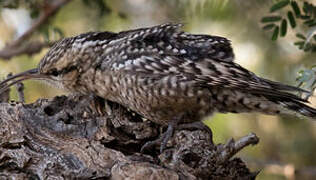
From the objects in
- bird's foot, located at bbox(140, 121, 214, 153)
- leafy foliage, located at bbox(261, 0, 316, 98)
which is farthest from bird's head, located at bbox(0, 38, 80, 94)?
leafy foliage, located at bbox(261, 0, 316, 98)

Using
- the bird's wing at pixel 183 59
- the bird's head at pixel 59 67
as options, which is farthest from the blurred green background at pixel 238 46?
the bird's wing at pixel 183 59

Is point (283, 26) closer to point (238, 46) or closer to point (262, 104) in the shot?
point (262, 104)

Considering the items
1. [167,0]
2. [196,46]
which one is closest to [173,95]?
[196,46]

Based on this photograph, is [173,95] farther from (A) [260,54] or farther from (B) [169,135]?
(A) [260,54]

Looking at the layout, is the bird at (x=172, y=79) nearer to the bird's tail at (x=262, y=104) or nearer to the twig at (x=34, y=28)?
the bird's tail at (x=262, y=104)

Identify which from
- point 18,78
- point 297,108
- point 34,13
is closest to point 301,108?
point 297,108

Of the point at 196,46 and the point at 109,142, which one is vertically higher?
the point at 196,46

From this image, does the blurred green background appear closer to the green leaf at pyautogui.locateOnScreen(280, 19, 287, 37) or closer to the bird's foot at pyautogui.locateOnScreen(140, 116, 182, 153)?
the green leaf at pyautogui.locateOnScreen(280, 19, 287, 37)
